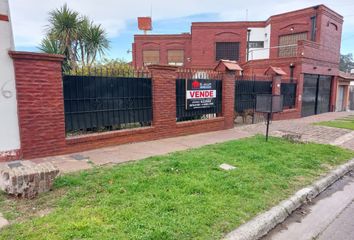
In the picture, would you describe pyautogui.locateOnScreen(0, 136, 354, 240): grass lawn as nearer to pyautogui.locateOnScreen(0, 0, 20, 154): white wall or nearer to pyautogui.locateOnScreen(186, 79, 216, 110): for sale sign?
pyautogui.locateOnScreen(0, 0, 20, 154): white wall

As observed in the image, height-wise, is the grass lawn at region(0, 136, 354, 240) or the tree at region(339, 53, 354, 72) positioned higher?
the tree at region(339, 53, 354, 72)

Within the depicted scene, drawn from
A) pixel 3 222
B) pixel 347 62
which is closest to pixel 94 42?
pixel 3 222

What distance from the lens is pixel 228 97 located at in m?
10.8

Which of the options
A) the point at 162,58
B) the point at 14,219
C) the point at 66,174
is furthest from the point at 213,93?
the point at 162,58

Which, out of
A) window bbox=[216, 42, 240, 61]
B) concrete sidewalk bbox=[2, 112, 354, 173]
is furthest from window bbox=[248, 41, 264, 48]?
concrete sidewalk bbox=[2, 112, 354, 173]

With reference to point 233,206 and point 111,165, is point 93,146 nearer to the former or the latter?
point 111,165

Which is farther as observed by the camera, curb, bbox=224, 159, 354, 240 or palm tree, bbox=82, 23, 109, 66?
palm tree, bbox=82, 23, 109, 66

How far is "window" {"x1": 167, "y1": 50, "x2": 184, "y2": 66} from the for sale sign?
22.2 meters

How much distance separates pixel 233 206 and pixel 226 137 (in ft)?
17.8

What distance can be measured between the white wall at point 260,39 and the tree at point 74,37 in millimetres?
18007

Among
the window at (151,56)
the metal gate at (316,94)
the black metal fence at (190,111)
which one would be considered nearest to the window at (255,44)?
the metal gate at (316,94)

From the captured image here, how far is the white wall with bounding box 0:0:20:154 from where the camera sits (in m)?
5.39

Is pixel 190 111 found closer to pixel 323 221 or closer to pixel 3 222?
pixel 323 221

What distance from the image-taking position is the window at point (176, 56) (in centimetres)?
3165
